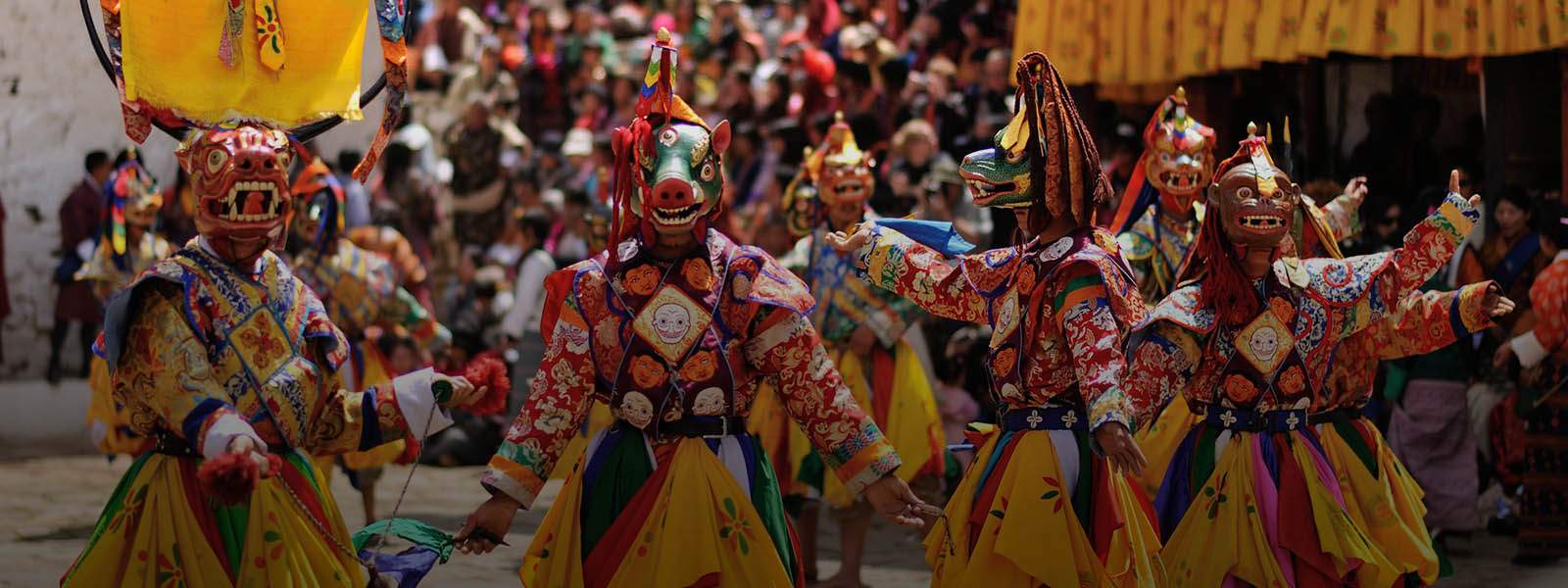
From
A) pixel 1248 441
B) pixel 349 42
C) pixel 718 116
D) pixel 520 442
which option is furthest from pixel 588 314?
pixel 718 116

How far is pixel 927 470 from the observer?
29.8 feet

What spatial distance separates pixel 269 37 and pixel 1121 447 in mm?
2712

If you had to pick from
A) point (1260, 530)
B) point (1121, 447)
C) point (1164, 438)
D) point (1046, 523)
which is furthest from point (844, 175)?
point (1121, 447)

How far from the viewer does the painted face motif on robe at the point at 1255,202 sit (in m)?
6.55

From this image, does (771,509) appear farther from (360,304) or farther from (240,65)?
(360,304)

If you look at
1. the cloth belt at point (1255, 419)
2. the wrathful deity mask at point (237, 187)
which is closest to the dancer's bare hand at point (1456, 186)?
the cloth belt at point (1255, 419)

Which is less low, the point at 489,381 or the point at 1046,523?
the point at 489,381

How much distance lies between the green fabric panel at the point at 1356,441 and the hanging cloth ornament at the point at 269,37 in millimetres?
3621

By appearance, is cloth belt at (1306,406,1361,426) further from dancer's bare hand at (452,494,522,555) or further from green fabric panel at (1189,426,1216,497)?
dancer's bare hand at (452,494,522,555)

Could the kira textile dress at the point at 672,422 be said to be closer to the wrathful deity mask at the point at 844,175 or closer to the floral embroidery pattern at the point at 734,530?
the floral embroidery pattern at the point at 734,530

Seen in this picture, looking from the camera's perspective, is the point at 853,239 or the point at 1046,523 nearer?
the point at 1046,523

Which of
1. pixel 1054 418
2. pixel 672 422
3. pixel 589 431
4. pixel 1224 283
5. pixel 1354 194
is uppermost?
pixel 1354 194

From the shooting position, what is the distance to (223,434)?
211 inches

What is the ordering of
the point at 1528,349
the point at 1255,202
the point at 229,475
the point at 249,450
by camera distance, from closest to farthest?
the point at 229,475
the point at 249,450
the point at 1255,202
the point at 1528,349
